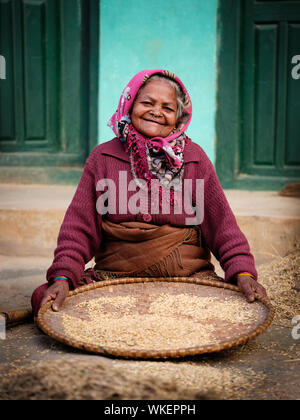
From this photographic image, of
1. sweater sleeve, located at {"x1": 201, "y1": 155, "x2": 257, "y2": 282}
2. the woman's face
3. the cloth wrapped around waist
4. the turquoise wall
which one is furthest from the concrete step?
the woman's face

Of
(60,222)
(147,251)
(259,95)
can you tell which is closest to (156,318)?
(147,251)

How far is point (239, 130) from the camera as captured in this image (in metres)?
4.84

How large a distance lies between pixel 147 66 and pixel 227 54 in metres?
0.74

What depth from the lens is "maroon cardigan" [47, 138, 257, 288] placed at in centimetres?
252

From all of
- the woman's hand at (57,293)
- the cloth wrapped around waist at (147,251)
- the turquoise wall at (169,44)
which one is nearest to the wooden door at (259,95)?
the turquoise wall at (169,44)

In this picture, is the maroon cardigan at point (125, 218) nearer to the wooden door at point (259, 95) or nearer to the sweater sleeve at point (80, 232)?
the sweater sleeve at point (80, 232)

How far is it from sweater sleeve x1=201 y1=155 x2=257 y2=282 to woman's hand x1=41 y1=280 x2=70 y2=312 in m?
0.80

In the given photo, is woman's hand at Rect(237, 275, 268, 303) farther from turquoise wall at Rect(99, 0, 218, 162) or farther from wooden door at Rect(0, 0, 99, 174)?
wooden door at Rect(0, 0, 99, 174)

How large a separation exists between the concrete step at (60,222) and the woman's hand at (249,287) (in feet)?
4.35

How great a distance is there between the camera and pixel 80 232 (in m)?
2.60

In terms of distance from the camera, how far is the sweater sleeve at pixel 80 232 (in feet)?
8.11

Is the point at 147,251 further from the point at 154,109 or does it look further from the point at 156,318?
the point at 154,109

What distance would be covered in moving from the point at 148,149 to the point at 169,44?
7.58 feet

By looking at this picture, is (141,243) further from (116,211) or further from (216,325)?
(216,325)
